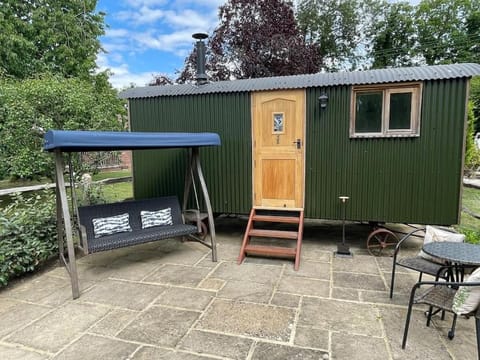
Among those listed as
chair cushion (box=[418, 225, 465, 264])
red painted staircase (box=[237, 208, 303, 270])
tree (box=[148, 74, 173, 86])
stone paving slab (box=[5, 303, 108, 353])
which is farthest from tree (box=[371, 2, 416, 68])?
stone paving slab (box=[5, 303, 108, 353])

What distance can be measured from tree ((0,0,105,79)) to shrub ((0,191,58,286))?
10275mm

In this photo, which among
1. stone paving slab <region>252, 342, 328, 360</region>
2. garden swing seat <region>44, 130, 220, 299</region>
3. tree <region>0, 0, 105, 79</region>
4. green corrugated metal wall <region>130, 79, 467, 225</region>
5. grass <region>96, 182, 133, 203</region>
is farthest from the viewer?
tree <region>0, 0, 105, 79</region>

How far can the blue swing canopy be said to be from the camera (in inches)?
106

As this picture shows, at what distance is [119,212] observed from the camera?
404 centimetres

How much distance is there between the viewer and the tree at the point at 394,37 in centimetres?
1877

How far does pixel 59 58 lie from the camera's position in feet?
42.1

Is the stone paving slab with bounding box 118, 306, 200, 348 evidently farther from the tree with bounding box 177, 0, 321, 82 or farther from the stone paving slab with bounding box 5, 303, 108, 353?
the tree with bounding box 177, 0, 321, 82

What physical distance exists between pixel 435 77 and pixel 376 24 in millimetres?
18615

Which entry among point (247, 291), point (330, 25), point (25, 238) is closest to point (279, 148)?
point (247, 291)

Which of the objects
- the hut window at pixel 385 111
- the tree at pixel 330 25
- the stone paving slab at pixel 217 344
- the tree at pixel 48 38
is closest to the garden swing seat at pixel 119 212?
the stone paving slab at pixel 217 344

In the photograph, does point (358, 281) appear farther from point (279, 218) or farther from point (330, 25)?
point (330, 25)

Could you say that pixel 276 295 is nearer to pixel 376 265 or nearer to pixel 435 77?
pixel 376 265

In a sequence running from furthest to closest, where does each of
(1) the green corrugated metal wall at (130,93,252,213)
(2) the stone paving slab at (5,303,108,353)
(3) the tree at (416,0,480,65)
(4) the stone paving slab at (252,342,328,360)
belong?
(3) the tree at (416,0,480,65), (1) the green corrugated metal wall at (130,93,252,213), (2) the stone paving slab at (5,303,108,353), (4) the stone paving slab at (252,342,328,360)

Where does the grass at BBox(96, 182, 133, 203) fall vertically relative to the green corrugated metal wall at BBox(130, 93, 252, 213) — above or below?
below
